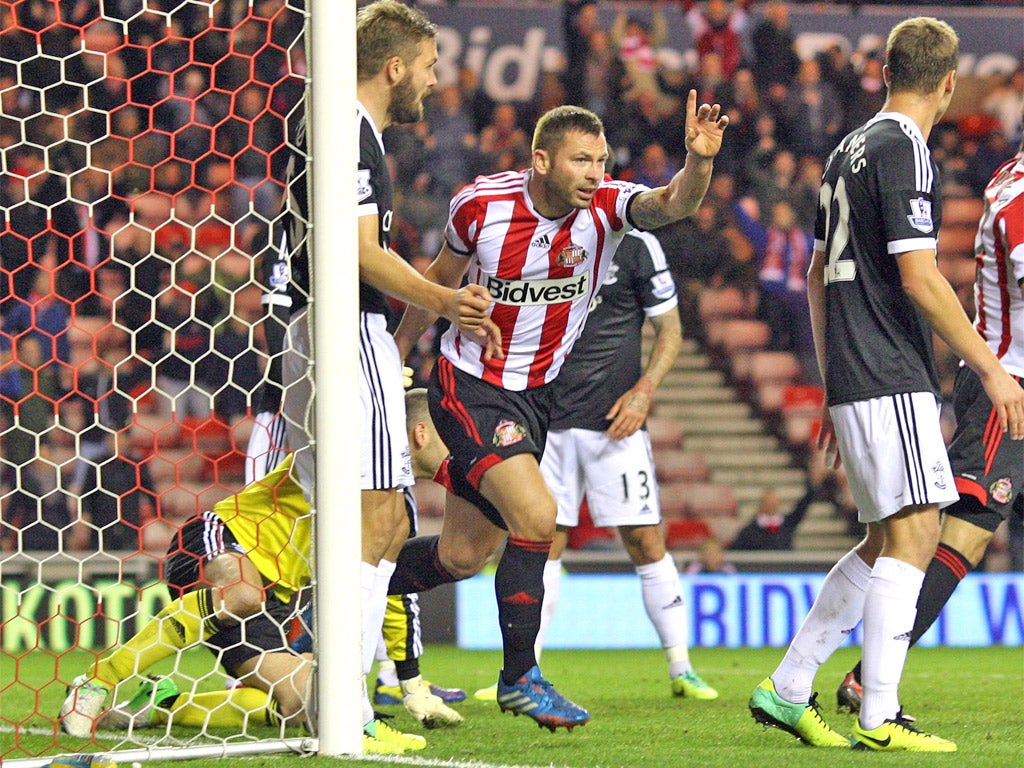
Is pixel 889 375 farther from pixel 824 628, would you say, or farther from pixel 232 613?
pixel 232 613

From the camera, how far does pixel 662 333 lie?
660cm

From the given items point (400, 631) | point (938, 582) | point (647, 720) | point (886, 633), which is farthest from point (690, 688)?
point (886, 633)

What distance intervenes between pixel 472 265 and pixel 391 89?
723mm

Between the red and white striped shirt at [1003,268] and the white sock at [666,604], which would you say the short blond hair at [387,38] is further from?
the white sock at [666,604]

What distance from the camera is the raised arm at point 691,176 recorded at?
13.9 ft

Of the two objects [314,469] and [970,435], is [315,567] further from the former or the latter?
[970,435]

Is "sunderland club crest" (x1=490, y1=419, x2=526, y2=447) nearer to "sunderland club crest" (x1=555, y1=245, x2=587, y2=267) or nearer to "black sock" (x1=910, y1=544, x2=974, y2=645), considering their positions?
"sunderland club crest" (x1=555, y1=245, x2=587, y2=267)

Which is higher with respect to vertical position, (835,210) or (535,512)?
(835,210)

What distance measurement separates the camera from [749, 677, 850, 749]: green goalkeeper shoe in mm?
4328

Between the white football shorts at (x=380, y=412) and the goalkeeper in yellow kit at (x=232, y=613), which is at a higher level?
the white football shorts at (x=380, y=412)

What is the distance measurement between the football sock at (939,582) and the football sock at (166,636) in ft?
7.34

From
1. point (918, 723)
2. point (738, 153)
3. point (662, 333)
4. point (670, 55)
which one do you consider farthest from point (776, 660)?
point (670, 55)

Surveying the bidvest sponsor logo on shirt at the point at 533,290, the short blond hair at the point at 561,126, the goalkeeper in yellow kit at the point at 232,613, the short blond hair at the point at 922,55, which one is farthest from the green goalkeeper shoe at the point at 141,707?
the short blond hair at the point at 922,55

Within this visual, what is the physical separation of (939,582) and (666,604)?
68.0 inches
